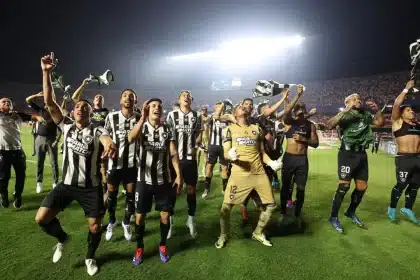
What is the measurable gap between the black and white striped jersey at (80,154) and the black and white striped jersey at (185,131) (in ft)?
5.37

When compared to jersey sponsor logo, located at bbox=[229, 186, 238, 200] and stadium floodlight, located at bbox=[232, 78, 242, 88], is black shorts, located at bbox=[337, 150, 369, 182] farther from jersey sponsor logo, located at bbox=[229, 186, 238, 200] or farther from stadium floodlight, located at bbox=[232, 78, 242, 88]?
stadium floodlight, located at bbox=[232, 78, 242, 88]

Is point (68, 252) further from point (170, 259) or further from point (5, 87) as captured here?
point (5, 87)

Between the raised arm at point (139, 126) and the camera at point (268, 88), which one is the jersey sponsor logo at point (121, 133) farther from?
the camera at point (268, 88)

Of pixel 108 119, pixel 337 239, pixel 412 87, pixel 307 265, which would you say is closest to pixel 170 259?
pixel 307 265

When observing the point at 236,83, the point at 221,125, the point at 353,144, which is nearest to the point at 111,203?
the point at 221,125

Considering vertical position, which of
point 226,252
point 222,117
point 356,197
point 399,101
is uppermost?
point 399,101

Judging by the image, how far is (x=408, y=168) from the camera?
5672mm

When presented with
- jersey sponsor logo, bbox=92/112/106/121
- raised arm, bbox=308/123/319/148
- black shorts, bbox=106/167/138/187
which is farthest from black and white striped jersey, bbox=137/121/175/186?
raised arm, bbox=308/123/319/148

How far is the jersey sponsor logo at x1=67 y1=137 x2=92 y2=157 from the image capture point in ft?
11.5

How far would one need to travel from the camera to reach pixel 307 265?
152 inches

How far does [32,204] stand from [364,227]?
23.4 feet

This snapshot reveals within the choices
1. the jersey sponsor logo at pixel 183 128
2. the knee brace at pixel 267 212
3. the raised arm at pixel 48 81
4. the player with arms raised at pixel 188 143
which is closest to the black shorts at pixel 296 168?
the knee brace at pixel 267 212

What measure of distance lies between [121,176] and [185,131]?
1373 millimetres

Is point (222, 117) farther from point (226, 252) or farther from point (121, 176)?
point (226, 252)
